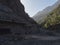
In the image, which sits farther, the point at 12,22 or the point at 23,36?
the point at 12,22

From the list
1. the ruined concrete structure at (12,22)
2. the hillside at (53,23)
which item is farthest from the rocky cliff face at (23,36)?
the hillside at (53,23)

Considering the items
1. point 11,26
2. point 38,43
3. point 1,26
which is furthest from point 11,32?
point 38,43

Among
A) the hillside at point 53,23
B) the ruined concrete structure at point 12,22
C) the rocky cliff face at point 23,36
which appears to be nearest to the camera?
the rocky cliff face at point 23,36

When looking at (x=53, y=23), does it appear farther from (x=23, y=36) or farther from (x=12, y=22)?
(x=23, y=36)

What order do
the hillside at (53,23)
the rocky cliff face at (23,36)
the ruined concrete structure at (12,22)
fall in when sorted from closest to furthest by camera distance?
the rocky cliff face at (23,36)
the ruined concrete structure at (12,22)
the hillside at (53,23)

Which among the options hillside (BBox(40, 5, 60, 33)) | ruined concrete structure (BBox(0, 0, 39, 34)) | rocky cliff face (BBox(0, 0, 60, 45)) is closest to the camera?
rocky cliff face (BBox(0, 0, 60, 45))

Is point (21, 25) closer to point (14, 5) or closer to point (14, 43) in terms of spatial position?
point (14, 5)

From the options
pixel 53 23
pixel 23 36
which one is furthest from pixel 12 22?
pixel 53 23

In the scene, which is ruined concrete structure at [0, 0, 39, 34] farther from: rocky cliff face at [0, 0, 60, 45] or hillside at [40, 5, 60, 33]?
hillside at [40, 5, 60, 33]

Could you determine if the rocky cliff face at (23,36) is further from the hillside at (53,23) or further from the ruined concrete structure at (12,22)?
the hillside at (53,23)

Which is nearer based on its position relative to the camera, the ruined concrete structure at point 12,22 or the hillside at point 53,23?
the ruined concrete structure at point 12,22

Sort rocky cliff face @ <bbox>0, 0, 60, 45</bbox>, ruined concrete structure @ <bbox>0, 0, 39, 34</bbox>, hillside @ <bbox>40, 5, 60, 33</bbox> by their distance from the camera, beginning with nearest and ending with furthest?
rocky cliff face @ <bbox>0, 0, 60, 45</bbox>
ruined concrete structure @ <bbox>0, 0, 39, 34</bbox>
hillside @ <bbox>40, 5, 60, 33</bbox>

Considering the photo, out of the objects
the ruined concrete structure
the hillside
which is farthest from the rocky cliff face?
the hillside

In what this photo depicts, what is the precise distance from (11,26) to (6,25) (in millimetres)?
1647
